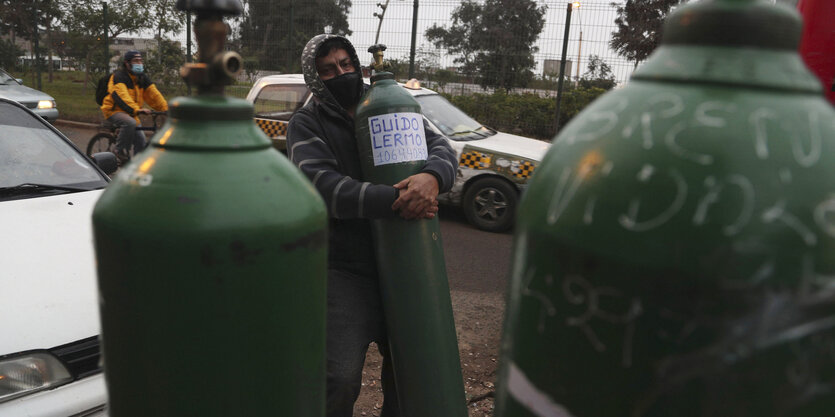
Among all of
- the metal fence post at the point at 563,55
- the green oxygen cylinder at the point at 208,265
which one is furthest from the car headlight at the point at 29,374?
the metal fence post at the point at 563,55

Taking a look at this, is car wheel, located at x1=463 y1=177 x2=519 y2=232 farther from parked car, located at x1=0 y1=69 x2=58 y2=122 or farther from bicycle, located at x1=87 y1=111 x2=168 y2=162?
parked car, located at x1=0 y1=69 x2=58 y2=122

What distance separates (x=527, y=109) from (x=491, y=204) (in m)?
4.56

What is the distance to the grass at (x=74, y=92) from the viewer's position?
1476 cm

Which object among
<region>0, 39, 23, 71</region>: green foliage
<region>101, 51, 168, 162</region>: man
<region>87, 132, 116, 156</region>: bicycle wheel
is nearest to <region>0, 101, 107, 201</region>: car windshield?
<region>101, 51, 168, 162</region>: man

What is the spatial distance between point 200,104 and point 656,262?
815 mm

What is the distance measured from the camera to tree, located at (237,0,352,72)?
40.2ft

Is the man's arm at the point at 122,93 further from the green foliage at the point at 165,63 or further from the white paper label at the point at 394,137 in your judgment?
the green foliage at the point at 165,63

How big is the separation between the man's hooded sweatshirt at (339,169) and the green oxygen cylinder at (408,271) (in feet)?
0.29

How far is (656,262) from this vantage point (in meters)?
0.82

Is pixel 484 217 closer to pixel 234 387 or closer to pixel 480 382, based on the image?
pixel 480 382

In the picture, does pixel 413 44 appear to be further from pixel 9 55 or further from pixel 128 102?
pixel 9 55

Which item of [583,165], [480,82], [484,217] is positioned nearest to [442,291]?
[583,165]

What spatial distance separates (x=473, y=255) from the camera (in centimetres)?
591

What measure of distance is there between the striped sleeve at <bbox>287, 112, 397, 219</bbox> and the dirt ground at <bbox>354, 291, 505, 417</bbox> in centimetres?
145
